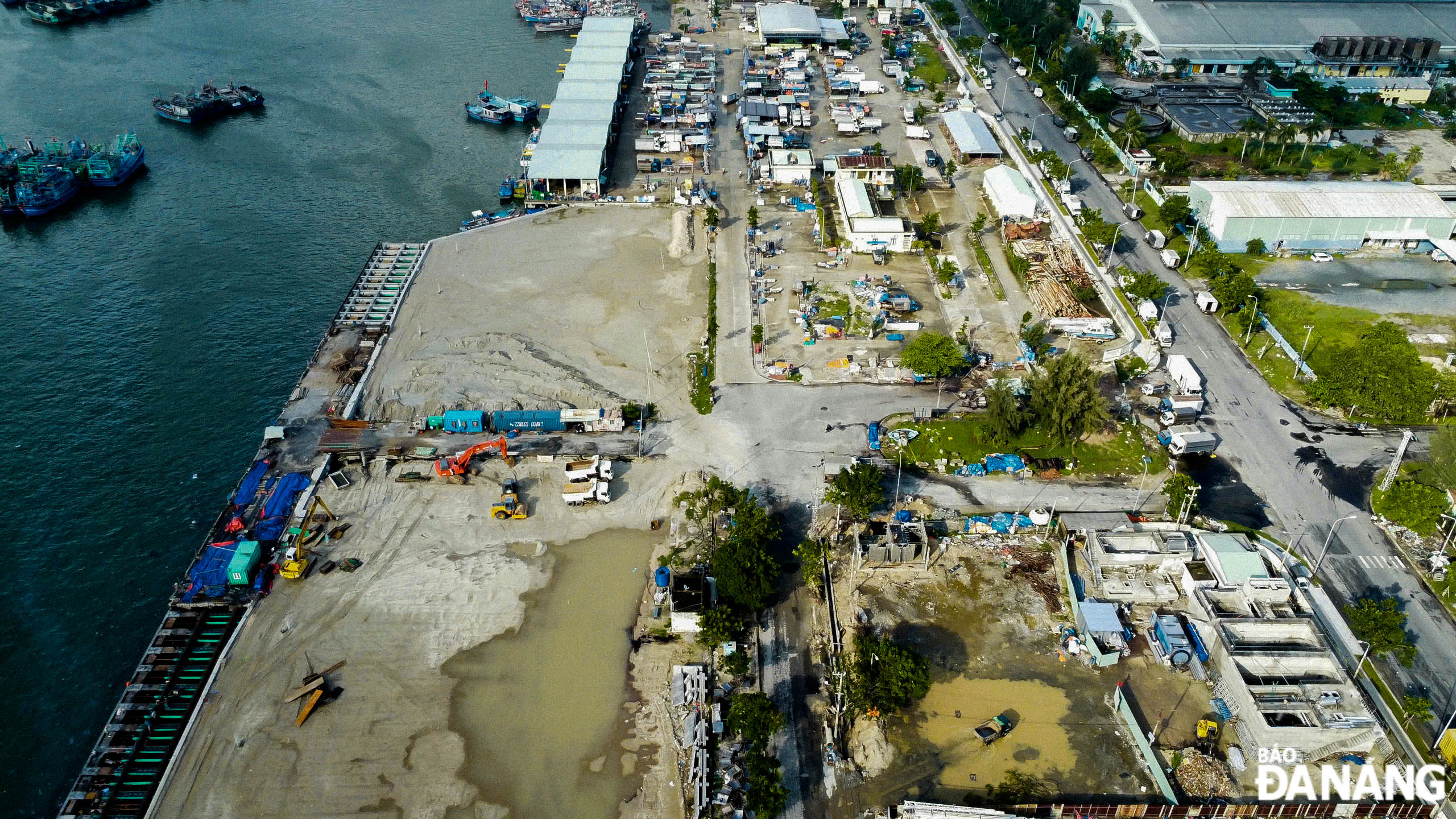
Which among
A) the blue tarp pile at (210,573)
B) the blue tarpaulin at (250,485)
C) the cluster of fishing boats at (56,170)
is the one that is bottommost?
the cluster of fishing boats at (56,170)

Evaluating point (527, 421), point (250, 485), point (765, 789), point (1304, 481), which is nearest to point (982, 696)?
point (765, 789)

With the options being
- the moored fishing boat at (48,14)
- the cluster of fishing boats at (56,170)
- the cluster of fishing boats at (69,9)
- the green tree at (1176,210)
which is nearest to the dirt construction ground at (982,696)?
the green tree at (1176,210)

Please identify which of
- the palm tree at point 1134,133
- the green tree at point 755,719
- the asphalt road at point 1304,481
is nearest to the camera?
the green tree at point 755,719

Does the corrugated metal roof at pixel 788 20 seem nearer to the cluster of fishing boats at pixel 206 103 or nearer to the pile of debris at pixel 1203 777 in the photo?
the cluster of fishing boats at pixel 206 103

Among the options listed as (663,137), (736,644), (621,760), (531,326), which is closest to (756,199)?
(663,137)

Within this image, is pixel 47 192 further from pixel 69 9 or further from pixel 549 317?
pixel 69 9

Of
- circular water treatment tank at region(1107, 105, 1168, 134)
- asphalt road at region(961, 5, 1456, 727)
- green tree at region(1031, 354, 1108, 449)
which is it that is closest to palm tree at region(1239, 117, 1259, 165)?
circular water treatment tank at region(1107, 105, 1168, 134)

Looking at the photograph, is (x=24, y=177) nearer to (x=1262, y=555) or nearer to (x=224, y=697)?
(x=224, y=697)
